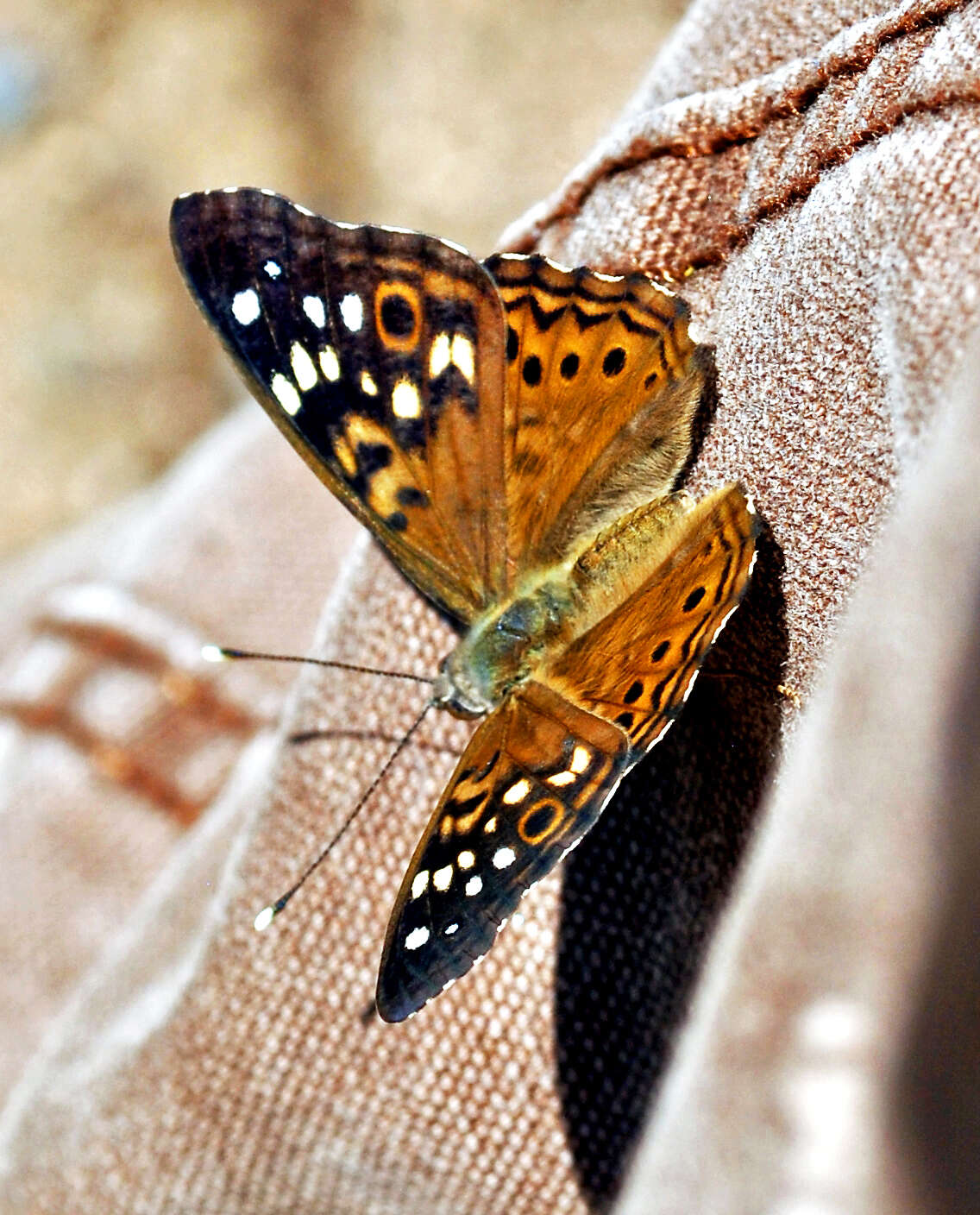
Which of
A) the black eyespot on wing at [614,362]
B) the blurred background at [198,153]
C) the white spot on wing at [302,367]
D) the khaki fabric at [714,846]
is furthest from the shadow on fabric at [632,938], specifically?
the blurred background at [198,153]

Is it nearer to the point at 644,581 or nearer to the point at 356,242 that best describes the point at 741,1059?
the point at 644,581

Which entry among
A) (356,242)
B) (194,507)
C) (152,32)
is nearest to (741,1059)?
(356,242)

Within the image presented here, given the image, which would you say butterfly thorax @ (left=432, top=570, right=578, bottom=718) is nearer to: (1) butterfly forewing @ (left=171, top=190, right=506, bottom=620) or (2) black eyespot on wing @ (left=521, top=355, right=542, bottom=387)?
(1) butterfly forewing @ (left=171, top=190, right=506, bottom=620)

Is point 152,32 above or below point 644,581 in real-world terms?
above

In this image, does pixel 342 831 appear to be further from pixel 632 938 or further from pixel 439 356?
pixel 439 356

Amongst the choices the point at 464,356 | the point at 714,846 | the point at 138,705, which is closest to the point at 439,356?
the point at 464,356
